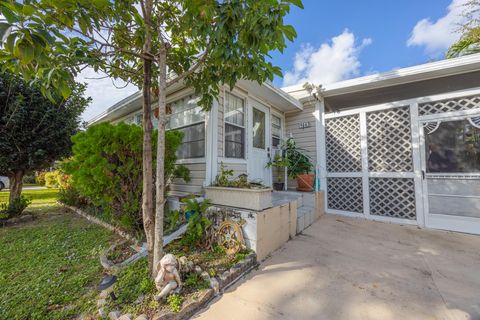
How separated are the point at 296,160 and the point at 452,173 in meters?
2.82

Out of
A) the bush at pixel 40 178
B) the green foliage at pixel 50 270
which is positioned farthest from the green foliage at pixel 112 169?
the bush at pixel 40 178

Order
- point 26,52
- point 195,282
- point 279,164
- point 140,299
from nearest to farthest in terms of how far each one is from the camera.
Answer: point 26,52
point 140,299
point 195,282
point 279,164

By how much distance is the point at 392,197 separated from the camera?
4.16m

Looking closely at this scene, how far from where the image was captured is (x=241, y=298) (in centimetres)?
189

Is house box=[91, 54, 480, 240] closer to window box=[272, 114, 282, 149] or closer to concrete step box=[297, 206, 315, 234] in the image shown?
window box=[272, 114, 282, 149]

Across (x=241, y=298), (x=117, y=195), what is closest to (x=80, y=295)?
(x=117, y=195)

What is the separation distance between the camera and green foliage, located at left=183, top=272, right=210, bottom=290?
6.39 ft

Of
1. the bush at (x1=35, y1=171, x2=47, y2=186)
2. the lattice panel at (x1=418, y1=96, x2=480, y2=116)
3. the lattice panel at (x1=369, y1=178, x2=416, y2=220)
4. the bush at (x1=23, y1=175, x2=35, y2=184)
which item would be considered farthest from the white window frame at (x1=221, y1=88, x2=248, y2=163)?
the bush at (x1=23, y1=175, x2=35, y2=184)

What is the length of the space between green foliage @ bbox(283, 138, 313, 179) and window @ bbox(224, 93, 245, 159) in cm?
139

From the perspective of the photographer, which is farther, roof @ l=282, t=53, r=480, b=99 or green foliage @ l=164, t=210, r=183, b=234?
roof @ l=282, t=53, r=480, b=99

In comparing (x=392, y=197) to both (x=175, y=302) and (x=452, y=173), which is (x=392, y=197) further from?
(x=175, y=302)

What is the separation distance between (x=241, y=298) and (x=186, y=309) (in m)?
0.52

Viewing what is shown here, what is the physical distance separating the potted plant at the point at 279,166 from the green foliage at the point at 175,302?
3378 mm

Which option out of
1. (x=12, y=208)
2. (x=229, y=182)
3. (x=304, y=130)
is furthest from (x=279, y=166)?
(x=12, y=208)
